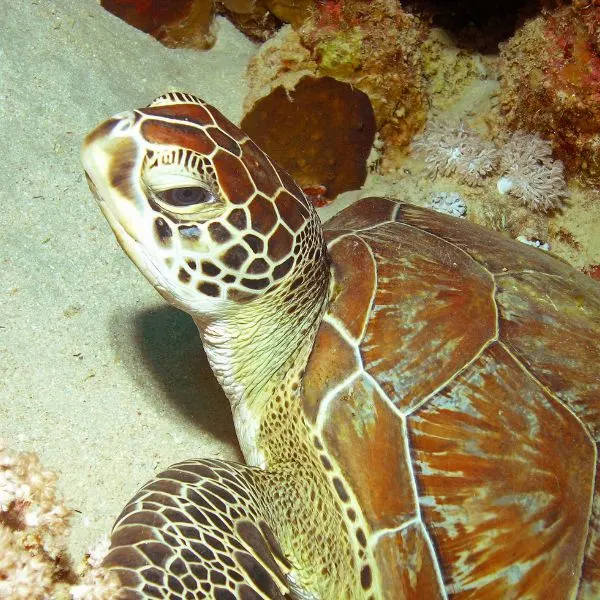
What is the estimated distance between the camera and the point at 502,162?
302cm

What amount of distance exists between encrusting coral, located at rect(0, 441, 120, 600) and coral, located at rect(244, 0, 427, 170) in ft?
8.26

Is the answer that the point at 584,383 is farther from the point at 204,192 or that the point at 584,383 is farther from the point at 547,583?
the point at 204,192

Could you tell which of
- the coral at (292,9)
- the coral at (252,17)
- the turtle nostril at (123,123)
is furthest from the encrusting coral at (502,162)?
the turtle nostril at (123,123)

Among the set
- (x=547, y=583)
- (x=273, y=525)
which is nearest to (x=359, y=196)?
(x=273, y=525)

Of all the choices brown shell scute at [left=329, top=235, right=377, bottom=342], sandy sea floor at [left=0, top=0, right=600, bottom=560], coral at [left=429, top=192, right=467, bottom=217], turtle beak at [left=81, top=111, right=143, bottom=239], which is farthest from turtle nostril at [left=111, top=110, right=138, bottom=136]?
coral at [left=429, top=192, right=467, bottom=217]

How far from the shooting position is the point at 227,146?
4.69ft

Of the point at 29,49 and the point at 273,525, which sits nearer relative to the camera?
the point at 273,525

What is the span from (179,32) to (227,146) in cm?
228

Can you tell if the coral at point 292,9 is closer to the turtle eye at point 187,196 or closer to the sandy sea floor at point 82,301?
the sandy sea floor at point 82,301

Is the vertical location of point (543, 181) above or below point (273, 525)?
above

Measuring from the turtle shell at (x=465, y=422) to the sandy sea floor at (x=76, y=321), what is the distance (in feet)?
2.36

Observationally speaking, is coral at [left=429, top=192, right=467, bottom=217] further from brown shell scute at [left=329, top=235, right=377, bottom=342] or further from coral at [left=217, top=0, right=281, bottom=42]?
coral at [left=217, top=0, right=281, bottom=42]

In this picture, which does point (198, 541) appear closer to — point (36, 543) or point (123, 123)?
point (36, 543)

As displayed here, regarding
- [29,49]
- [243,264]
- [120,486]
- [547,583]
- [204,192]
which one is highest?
[204,192]
